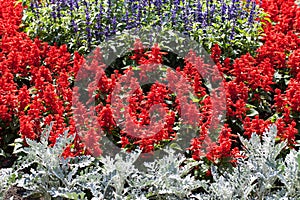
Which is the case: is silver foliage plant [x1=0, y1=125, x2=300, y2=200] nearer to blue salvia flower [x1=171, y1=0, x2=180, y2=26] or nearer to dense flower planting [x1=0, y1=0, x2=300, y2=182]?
dense flower planting [x1=0, y1=0, x2=300, y2=182]

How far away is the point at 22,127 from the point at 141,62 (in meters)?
1.43

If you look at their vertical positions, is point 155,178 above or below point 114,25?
below

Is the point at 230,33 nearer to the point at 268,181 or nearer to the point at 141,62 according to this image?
the point at 141,62

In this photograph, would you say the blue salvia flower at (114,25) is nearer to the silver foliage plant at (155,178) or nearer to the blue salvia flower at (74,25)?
the blue salvia flower at (74,25)

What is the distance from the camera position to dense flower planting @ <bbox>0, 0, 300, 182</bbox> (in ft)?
14.8

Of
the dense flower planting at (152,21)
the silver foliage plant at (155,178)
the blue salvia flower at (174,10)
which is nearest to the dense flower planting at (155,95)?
the dense flower planting at (152,21)

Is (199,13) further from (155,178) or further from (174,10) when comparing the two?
(155,178)

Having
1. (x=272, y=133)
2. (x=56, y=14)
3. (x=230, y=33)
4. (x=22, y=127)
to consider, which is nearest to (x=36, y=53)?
(x=56, y=14)

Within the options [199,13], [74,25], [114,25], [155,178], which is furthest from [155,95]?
[74,25]

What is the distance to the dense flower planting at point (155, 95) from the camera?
14.8ft

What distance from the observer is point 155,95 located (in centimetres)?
477

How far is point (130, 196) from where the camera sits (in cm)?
387

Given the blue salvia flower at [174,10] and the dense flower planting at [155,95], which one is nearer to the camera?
the dense flower planting at [155,95]

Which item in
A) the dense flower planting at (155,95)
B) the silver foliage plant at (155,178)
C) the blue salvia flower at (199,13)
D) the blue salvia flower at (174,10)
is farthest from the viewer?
the blue salvia flower at (199,13)
